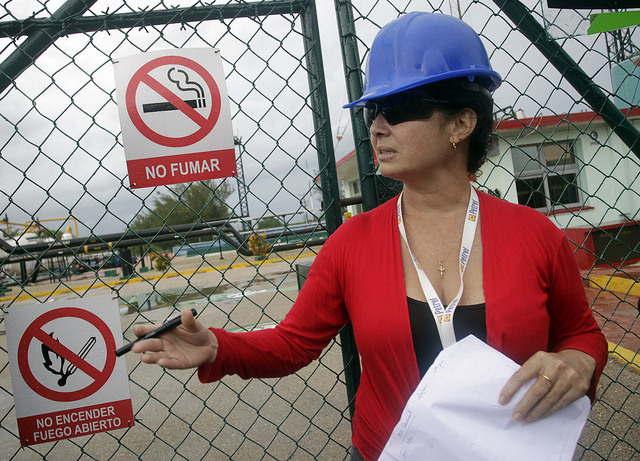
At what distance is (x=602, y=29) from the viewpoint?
124cm

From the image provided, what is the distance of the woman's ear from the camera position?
1355mm

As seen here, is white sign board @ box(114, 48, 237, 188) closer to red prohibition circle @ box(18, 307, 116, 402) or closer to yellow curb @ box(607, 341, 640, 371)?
red prohibition circle @ box(18, 307, 116, 402)

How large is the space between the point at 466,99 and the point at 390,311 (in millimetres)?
691

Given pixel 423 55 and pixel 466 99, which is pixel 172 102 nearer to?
pixel 423 55

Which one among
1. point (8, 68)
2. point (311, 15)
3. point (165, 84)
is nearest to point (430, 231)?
point (311, 15)

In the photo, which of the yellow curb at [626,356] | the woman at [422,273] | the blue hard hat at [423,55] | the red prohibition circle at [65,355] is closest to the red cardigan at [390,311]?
the woman at [422,273]

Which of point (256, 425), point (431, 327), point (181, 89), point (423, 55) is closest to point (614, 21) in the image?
point (423, 55)

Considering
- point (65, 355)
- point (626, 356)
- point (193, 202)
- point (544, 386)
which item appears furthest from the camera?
point (193, 202)

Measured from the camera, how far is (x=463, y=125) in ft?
4.48

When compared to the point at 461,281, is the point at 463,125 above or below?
above

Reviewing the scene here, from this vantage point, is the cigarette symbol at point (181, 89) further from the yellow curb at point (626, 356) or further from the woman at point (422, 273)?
the yellow curb at point (626, 356)

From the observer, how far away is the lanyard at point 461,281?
3.87ft

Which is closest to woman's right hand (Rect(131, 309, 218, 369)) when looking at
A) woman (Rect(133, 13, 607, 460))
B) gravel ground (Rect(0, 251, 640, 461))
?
woman (Rect(133, 13, 607, 460))

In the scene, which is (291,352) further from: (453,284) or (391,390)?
(453,284)
